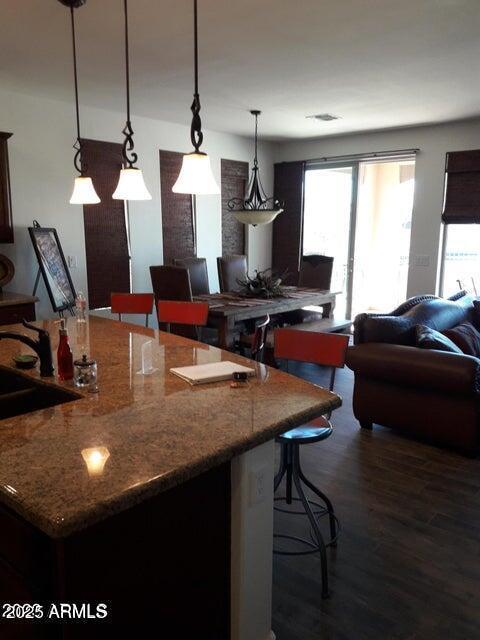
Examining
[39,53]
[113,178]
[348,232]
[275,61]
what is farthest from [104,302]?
[348,232]

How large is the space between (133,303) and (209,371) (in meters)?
2.00

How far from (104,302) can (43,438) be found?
410 centimetres

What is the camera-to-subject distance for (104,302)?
536 centimetres

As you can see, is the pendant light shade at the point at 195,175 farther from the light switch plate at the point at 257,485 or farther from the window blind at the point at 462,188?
the window blind at the point at 462,188

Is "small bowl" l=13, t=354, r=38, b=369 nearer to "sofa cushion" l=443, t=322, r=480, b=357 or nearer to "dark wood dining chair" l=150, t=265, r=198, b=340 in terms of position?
"dark wood dining chair" l=150, t=265, r=198, b=340

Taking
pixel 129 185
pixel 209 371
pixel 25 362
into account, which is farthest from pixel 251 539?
pixel 129 185

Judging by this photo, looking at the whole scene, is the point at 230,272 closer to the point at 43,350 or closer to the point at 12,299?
the point at 12,299

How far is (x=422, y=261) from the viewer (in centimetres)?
616

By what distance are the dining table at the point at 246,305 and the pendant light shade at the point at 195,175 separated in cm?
205

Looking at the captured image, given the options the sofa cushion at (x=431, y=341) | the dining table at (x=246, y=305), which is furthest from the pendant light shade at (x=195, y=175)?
the dining table at (x=246, y=305)

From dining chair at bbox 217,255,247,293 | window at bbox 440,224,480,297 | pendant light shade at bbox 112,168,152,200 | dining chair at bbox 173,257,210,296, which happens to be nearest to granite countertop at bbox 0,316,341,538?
pendant light shade at bbox 112,168,152,200

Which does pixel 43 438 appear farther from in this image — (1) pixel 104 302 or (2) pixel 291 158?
(2) pixel 291 158

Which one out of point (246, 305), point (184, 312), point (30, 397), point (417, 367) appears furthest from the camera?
point (246, 305)

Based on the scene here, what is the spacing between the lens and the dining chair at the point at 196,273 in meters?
5.48
